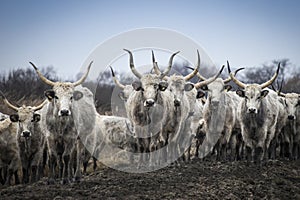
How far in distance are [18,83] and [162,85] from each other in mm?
13506

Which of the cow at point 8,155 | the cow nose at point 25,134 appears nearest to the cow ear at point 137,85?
the cow nose at point 25,134

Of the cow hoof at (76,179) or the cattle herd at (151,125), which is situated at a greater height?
the cattle herd at (151,125)

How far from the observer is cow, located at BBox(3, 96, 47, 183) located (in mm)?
9625

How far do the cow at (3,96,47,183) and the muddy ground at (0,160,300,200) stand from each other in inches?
72.4

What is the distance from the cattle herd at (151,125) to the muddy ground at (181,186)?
767mm

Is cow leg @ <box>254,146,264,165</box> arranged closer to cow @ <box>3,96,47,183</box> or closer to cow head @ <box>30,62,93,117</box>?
cow head @ <box>30,62,93,117</box>

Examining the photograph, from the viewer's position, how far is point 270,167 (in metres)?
9.22

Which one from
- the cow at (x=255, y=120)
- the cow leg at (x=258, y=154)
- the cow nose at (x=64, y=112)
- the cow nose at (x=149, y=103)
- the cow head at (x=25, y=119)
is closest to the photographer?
the cow nose at (x=64, y=112)

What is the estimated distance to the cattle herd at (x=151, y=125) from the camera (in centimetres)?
825

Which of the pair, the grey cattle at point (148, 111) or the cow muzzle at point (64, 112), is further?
the grey cattle at point (148, 111)

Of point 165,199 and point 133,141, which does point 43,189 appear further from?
point 133,141

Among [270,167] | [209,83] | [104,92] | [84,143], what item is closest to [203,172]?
[270,167]

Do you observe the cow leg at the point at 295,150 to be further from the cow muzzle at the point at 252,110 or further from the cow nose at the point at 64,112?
the cow nose at the point at 64,112

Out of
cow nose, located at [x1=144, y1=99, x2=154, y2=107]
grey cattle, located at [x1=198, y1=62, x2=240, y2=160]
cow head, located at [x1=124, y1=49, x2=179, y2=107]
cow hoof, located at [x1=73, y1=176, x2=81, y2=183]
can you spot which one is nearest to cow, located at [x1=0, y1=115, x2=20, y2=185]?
cow hoof, located at [x1=73, y1=176, x2=81, y2=183]
